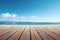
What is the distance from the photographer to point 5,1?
43.3ft

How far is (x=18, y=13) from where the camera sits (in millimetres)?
14227

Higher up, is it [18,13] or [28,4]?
[28,4]

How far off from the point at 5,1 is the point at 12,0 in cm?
88

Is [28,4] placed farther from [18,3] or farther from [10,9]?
[10,9]

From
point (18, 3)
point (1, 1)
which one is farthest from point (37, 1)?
point (1, 1)

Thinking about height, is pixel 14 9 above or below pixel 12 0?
below

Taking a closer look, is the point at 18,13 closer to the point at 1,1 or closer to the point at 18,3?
the point at 18,3

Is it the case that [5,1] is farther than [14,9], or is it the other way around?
[14,9]

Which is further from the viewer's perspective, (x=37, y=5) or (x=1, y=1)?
(x=37, y=5)

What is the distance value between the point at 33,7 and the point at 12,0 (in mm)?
2945

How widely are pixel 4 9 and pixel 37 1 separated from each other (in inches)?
175

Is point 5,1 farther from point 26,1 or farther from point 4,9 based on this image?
point 26,1

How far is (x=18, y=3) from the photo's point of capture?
13633 millimetres

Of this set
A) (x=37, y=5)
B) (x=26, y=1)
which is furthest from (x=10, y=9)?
(x=37, y=5)
